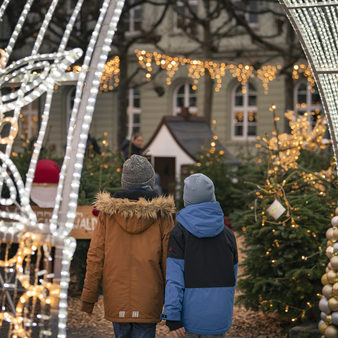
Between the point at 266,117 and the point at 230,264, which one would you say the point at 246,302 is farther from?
the point at 266,117

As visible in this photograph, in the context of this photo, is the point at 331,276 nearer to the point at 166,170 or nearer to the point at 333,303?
the point at 333,303

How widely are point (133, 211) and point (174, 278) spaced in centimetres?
47

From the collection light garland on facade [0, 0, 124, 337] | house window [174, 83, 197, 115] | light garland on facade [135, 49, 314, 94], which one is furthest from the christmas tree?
house window [174, 83, 197, 115]

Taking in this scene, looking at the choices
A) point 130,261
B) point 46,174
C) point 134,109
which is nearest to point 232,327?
point 46,174

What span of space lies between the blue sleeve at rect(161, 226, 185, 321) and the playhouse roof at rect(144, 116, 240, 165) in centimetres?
1019

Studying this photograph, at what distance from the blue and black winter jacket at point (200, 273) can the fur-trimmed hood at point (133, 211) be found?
0.19 meters

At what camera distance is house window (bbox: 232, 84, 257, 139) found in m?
29.7

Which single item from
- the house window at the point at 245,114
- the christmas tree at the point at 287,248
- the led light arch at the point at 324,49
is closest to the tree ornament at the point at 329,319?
the led light arch at the point at 324,49

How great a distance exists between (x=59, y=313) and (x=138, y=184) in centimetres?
134

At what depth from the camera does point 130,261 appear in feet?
14.1

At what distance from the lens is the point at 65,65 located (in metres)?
3.44

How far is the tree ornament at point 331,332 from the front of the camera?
16.4 ft

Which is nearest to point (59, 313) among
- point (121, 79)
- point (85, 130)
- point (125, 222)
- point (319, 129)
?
point (85, 130)

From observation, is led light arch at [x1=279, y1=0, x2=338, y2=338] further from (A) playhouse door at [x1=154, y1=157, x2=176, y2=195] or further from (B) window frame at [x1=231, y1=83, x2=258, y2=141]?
(B) window frame at [x1=231, y1=83, x2=258, y2=141]
